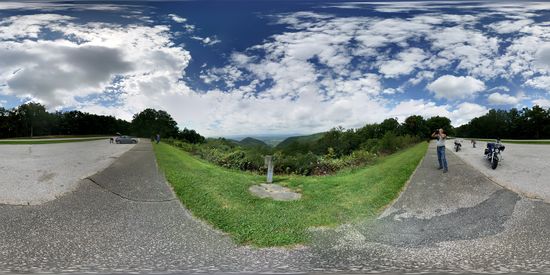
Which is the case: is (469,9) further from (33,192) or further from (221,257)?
(33,192)

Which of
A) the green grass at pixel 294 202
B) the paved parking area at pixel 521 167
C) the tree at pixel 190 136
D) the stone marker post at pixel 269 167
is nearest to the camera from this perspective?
the paved parking area at pixel 521 167

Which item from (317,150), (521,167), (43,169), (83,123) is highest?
(83,123)

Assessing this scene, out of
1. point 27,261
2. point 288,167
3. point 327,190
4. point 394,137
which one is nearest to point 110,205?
point 27,261

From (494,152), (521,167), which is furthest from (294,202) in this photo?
(521,167)

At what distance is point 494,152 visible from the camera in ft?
10.9

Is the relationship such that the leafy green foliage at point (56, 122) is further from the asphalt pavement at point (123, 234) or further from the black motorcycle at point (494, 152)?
the black motorcycle at point (494, 152)

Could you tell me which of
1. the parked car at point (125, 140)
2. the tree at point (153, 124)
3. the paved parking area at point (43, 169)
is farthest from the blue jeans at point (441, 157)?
the paved parking area at point (43, 169)

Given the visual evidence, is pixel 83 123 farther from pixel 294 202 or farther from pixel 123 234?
pixel 294 202

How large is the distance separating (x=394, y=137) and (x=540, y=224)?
6.47 feet

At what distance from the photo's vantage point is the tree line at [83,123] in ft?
11.0

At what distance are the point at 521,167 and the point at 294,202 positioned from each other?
2.71 m

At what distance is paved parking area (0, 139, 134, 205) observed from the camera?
3914 millimetres

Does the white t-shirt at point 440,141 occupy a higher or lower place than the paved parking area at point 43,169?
higher

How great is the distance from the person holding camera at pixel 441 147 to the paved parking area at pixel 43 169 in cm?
358
